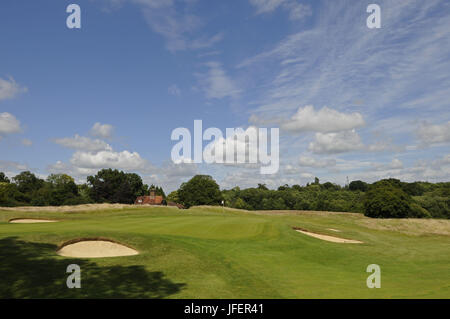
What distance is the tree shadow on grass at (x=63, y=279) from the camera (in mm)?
9953

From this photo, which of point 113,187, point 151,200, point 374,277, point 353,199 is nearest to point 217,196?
point 151,200

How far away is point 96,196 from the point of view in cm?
11212

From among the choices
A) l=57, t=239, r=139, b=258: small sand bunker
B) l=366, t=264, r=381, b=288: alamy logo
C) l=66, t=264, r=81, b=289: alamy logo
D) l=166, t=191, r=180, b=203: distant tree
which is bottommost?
l=166, t=191, r=180, b=203: distant tree

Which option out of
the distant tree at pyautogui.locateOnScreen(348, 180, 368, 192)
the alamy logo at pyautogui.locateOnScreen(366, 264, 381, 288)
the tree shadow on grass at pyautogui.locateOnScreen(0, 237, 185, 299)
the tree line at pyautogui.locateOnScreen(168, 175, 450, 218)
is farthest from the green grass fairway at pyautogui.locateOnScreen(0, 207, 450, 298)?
the distant tree at pyautogui.locateOnScreen(348, 180, 368, 192)

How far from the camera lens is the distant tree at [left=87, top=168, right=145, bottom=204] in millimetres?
109438

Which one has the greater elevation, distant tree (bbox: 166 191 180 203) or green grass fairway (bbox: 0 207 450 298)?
green grass fairway (bbox: 0 207 450 298)

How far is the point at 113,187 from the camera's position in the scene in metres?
114

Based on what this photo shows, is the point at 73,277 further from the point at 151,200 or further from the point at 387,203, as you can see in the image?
the point at 151,200

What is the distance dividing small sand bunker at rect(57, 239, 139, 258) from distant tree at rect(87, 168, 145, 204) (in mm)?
94883

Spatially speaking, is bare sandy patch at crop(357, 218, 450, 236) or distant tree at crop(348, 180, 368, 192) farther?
distant tree at crop(348, 180, 368, 192)

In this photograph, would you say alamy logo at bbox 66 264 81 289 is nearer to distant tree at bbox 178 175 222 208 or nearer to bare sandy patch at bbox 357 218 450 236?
bare sandy patch at bbox 357 218 450 236

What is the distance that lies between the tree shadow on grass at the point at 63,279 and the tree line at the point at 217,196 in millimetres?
73723
